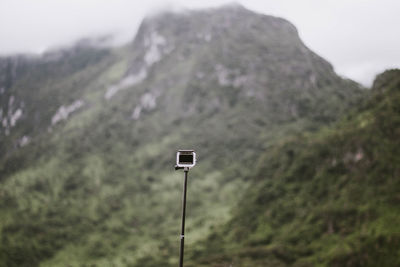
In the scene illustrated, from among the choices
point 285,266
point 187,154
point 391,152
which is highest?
point 391,152

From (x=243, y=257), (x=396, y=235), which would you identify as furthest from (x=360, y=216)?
(x=243, y=257)

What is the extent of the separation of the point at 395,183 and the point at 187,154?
189 metres

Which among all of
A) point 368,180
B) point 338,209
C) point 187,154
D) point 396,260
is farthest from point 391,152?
point 187,154

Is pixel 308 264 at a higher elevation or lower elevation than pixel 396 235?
lower

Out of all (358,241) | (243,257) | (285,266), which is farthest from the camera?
(243,257)

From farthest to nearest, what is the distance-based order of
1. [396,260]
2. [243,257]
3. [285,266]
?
[243,257] → [285,266] → [396,260]

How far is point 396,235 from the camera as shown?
155125 mm

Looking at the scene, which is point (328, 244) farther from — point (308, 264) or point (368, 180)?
point (368, 180)

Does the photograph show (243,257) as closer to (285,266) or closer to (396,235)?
(285,266)

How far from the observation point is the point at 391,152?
19675 cm

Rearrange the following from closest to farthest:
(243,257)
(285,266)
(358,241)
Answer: (358,241), (285,266), (243,257)

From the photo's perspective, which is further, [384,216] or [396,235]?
[384,216]

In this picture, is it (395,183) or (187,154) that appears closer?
(187,154)

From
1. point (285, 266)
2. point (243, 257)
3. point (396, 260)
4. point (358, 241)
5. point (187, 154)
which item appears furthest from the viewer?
point (243, 257)
